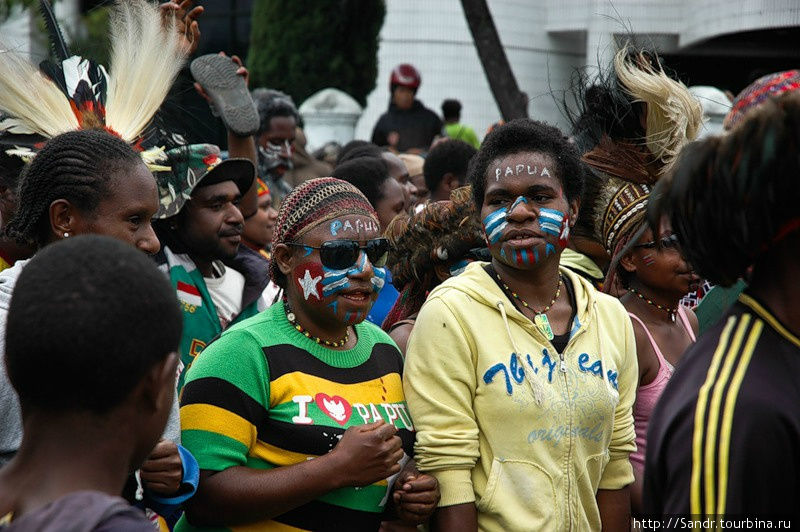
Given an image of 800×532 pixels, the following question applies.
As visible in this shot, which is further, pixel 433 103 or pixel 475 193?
pixel 433 103

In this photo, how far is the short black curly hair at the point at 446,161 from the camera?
803 cm

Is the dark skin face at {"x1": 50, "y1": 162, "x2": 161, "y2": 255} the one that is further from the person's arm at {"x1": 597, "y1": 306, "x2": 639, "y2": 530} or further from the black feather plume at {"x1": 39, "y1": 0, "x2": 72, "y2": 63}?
the person's arm at {"x1": 597, "y1": 306, "x2": 639, "y2": 530}

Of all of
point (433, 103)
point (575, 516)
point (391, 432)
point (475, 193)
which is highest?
point (475, 193)

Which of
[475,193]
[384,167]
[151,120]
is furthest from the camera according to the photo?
[384,167]

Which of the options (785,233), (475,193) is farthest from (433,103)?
(785,233)

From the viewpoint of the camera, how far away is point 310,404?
3.41 m

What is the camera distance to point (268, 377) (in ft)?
11.2

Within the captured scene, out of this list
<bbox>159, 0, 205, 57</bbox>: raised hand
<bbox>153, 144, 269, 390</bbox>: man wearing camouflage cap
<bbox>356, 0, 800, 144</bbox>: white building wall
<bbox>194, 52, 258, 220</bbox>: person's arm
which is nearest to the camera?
<bbox>159, 0, 205, 57</bbox>: raised hand

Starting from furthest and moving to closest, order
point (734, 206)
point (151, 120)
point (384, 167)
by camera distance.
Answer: point (384, 167) → point (151, 120) → point (734, 206)

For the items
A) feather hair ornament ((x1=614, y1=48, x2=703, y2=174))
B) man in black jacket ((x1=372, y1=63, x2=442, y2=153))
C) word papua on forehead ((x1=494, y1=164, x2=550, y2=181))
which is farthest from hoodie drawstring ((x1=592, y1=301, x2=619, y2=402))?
man in black jacket ((x1=372, y1=63, x2=442, y2=153))

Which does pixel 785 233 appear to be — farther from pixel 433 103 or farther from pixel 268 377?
pixel 433 103

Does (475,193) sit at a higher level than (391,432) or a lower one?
higher

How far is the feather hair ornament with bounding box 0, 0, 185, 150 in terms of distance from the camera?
3969 mm

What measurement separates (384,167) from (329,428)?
356 centimetres
